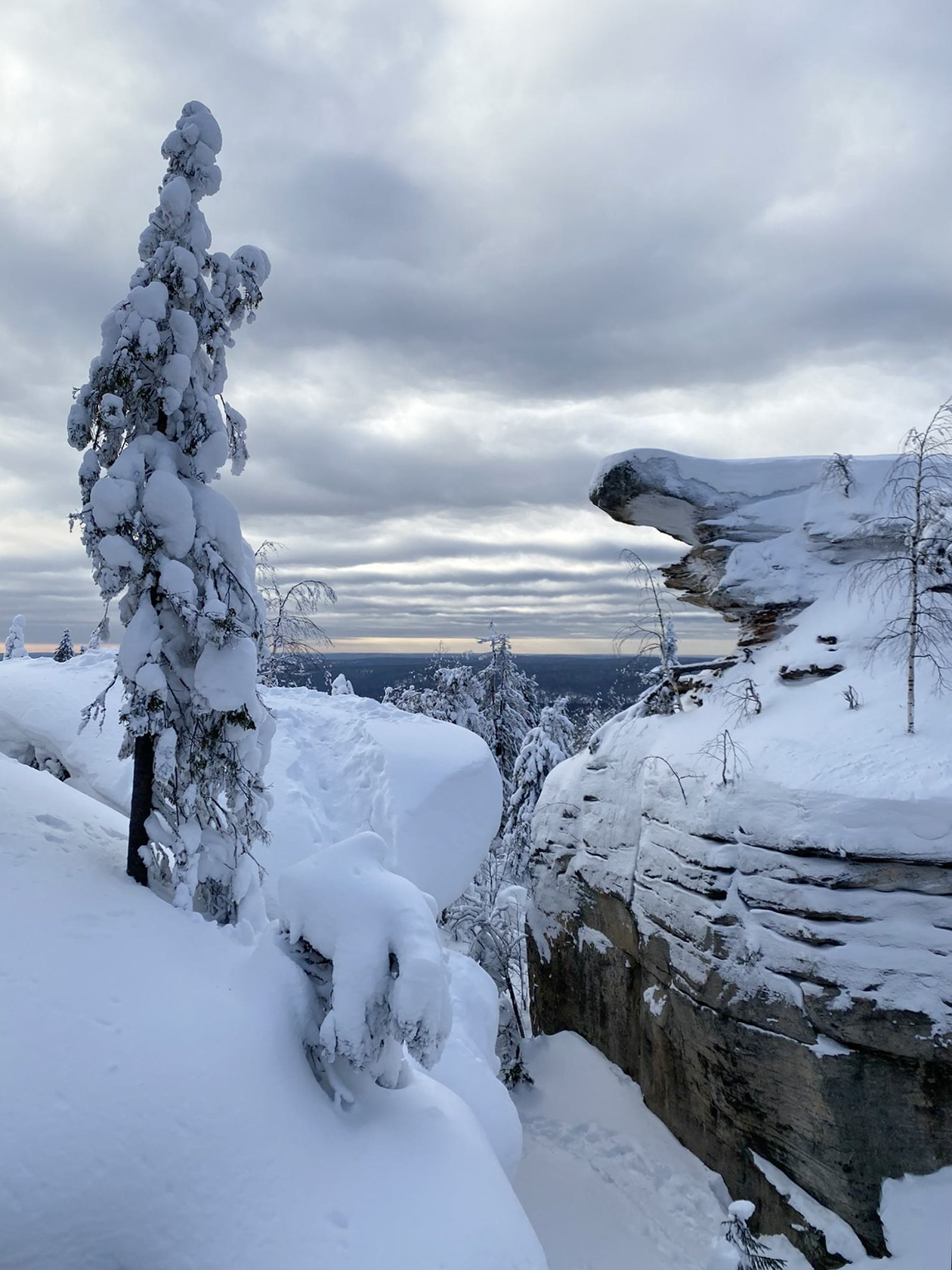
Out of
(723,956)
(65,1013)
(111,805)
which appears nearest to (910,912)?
(723,956)

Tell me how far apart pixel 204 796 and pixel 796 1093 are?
28.4 ft

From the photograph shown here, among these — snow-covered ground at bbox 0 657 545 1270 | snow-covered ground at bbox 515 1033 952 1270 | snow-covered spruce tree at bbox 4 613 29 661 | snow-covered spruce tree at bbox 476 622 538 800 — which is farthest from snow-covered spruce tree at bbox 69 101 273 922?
snow-covered spruce tree at bbox 4 613 29 661

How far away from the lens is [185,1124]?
219 inches

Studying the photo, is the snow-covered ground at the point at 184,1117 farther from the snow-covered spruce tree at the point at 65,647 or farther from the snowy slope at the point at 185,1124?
the snow-covered spruce tree at the point at 65,647

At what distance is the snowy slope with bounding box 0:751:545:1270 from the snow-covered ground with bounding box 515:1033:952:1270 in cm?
522

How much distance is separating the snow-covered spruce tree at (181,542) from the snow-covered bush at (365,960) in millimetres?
1486

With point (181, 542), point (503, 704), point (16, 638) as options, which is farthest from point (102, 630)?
point (16, 638)

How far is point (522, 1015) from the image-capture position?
2236 cm

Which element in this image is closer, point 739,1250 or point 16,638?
point 739,1250

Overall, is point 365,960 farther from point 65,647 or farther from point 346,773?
point 65,647

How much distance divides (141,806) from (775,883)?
330 inches

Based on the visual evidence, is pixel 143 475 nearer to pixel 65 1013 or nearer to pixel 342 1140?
pixel 65 1013

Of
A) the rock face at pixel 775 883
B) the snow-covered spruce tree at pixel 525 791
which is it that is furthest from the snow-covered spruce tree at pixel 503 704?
the rock face at pixel 775 883

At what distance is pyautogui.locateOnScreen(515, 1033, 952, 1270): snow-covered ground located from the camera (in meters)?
8.93
